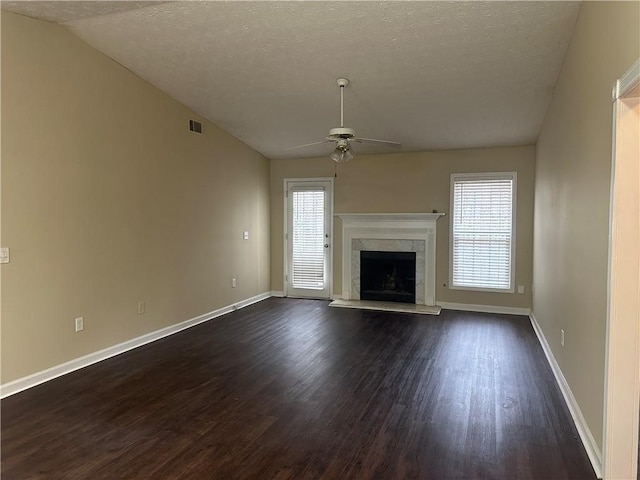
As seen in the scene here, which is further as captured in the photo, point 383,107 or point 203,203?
point 203,203

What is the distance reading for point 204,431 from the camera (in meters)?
2.67

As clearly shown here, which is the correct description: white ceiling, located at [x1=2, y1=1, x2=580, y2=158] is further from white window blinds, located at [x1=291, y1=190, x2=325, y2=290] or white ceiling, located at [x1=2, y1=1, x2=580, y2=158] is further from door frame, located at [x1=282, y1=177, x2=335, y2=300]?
white window blinds, located at [x1=291, y1=190, x2=325, y2=290]

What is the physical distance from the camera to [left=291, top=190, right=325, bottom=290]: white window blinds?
7.29 m

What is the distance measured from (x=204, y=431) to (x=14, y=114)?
2882 mm

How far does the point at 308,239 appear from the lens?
736 centimetres

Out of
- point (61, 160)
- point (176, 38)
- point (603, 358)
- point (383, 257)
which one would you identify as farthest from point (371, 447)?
point (383, 257)

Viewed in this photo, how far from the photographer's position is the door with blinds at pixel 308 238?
7262 millimetres

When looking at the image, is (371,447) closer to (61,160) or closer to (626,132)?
(626,132)

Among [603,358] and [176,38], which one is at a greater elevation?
[176,38]

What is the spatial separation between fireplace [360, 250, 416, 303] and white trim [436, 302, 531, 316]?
578 millimetres

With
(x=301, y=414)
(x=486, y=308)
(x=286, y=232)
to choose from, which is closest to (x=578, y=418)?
(x=301, y=414)

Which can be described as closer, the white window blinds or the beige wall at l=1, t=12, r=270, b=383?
the beige wall at l=1, t=12, r=270, b=383

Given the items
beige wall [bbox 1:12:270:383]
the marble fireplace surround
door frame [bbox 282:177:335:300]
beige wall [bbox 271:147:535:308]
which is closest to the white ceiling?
beige wall [bbox 1:12:270:383]

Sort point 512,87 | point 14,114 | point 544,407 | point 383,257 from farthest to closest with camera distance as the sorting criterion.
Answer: point 383,257 < point 512,87 < point 14,114 < point 544,407
